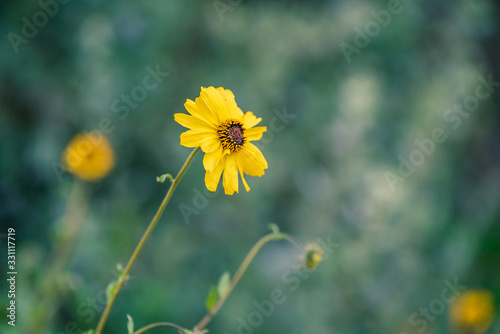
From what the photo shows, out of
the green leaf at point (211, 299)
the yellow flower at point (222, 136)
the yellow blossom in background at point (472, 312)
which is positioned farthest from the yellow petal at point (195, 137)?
the yellow blossom in background at point (472, 312)

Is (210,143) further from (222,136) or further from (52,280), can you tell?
(52,280)

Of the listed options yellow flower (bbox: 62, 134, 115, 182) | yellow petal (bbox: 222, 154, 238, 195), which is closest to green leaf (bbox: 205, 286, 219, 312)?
yellow petal (bbox: 222, 154, 238, 195)

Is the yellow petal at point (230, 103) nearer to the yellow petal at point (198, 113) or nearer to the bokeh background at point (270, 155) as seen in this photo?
the yellow petal at point (198, 113)

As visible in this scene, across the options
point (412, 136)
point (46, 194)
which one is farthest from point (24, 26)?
point (412, 136)

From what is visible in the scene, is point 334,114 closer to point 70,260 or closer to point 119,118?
point 119,118

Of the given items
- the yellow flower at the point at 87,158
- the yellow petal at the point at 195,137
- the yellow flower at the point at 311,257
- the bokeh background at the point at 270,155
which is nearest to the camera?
the yellow petal at the point at 195,137

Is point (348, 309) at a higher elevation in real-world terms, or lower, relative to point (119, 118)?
lower

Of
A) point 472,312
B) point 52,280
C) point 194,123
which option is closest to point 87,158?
point 52,280
